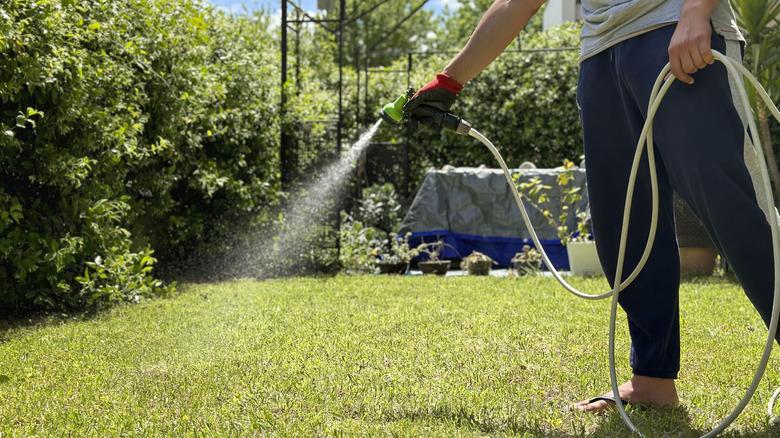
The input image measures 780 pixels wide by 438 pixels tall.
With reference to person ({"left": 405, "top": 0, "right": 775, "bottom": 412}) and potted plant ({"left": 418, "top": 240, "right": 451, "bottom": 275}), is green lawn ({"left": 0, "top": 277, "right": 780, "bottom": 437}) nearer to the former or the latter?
person ({"left": 405, "top": 0, "right": 775, "bottom": 412})

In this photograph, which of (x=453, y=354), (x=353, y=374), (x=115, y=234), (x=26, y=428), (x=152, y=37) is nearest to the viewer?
(x=26, y=428)

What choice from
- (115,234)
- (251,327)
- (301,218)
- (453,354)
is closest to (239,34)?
(301,218)

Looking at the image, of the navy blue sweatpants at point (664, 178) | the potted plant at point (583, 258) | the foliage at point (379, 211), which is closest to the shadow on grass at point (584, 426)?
the navy blue sweatpants at point (664, 178)

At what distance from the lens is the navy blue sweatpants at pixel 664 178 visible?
1.69 m

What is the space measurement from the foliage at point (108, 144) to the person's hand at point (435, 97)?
69.3 inches

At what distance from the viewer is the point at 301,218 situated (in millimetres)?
6176

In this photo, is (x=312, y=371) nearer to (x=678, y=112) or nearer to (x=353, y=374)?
(x=353, y=374)

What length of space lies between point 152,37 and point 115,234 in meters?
1.10

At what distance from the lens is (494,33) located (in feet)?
6.91

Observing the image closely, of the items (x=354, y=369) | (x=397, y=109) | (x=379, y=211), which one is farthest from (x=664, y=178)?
(x=379, y=211)

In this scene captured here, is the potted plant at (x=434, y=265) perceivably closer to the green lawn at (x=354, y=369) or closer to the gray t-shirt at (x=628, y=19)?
the green lawn at (x=354, y=369)

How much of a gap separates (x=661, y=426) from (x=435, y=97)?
3.05ft

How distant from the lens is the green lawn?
1.98 metres

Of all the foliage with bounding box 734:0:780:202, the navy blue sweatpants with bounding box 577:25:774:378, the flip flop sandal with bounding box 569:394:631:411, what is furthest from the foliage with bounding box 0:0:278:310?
the foliage with bounding box 734:0:780:202
